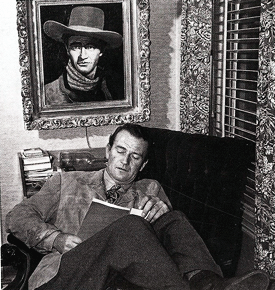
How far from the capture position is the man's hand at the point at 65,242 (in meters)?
1.39

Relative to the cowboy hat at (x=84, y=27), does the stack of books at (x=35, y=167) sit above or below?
below

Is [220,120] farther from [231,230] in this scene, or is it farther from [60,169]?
[60,169]

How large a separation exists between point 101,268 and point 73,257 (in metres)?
0.09

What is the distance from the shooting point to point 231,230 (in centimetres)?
154

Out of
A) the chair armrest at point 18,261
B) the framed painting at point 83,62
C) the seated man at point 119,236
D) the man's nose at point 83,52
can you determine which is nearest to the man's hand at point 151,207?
the seated man at point 119,236

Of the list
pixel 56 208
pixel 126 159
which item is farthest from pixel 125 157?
pixel 56 208

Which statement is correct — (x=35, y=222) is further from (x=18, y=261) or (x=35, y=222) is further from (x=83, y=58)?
(x=83, y=58)

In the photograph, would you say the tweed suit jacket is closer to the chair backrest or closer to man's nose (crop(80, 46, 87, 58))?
the chair backrest

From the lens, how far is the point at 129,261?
1.29 metres

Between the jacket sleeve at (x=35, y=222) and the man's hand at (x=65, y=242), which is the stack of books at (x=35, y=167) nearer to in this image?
the jacket sleeve at (x=35, y=222)

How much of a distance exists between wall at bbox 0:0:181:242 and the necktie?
14 centimetres

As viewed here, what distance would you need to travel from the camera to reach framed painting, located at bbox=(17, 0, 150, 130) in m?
1.41

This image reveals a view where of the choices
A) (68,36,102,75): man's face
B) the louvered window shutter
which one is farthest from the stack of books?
the louvered window shutter

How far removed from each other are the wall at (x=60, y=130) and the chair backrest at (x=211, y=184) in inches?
4.5
